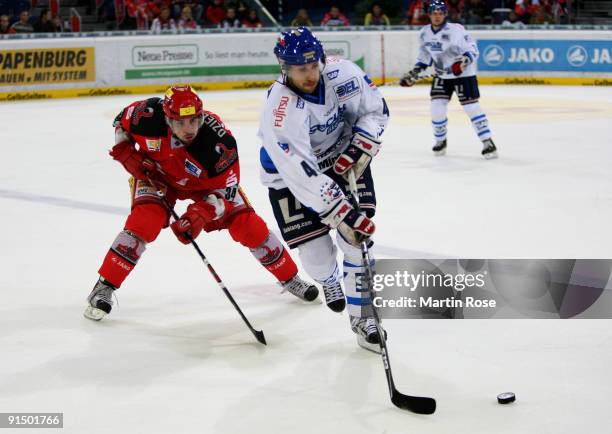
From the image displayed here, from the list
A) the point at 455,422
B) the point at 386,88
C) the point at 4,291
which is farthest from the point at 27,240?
the point at 386,88

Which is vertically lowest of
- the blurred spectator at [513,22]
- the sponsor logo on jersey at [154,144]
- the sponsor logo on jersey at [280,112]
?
the blurred spectator at [513,22]

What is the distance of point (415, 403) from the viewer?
3.19m

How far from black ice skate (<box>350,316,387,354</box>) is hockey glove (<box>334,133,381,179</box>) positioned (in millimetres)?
581

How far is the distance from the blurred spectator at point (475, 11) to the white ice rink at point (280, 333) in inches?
306

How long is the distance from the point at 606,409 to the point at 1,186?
5781mm

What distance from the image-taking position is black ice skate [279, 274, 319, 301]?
180 inches

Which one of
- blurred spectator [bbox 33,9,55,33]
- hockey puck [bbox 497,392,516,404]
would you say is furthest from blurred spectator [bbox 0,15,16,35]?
hockey puck [bbox 497,392,516,404]

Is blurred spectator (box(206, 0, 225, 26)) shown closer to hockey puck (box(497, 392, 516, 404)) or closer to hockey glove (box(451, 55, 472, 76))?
hockey glove (box(451, 55, 472, 76))

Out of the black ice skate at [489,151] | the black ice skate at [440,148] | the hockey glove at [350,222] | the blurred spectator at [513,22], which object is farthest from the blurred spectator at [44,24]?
the hockey glove at [350,222]

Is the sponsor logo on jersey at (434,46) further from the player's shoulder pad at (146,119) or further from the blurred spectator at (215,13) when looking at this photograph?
the blurred spectator at (215,13)

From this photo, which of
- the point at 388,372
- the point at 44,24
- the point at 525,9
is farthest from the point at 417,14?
the point at 388,372

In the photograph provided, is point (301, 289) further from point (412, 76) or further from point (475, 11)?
point (475, 11)

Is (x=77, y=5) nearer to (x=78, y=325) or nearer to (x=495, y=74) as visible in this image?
(x=495, y=74)
